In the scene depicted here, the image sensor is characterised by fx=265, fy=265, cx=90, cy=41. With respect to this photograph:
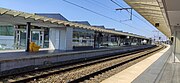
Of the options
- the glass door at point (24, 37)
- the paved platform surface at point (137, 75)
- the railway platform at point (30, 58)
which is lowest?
the paved platform surface at point (137, 75)

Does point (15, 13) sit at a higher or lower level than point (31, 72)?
higher

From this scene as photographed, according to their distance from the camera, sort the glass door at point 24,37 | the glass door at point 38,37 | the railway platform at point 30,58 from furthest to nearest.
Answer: the glass door at point 38,37 < the glass door at point 24,37 < the railway platform at point 30,58

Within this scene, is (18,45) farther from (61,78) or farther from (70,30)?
(61,78)

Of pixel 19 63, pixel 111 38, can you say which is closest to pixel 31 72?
pixel 19 63

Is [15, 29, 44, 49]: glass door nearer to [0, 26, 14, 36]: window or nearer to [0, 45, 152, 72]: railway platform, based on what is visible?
[0, 26, 14, 36]: window

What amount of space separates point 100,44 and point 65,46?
1545cm

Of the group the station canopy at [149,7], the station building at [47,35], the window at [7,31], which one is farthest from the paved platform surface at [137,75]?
the window at [7,31]

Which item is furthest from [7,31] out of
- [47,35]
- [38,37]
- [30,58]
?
[30,58]

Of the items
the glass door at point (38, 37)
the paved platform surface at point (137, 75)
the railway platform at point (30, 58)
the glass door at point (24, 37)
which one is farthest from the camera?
the glass door at point (38, 37)

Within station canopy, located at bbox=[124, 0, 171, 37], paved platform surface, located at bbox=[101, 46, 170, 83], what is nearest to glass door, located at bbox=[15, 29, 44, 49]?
A: station canopy, located at bbox=[124, 0, 171, 37]

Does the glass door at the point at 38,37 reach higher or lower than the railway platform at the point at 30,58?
higher

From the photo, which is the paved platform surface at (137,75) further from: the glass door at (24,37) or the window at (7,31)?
the window at (7,31)

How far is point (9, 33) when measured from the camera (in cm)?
3189

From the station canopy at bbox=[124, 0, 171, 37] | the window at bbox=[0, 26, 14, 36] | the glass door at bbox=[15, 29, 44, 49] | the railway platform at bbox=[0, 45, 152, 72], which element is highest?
the station canopy at bbox=[124, 0, 171, 37]
